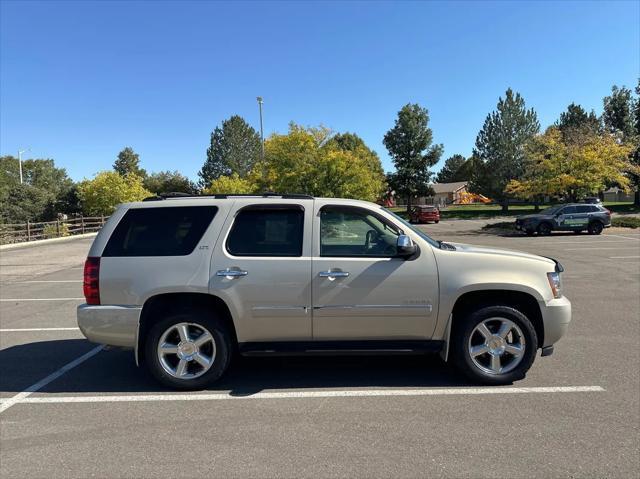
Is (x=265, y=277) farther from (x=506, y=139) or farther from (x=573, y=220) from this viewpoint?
(x=506, y=139)

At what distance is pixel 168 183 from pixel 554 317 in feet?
281

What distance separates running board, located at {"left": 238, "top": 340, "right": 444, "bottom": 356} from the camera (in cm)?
454

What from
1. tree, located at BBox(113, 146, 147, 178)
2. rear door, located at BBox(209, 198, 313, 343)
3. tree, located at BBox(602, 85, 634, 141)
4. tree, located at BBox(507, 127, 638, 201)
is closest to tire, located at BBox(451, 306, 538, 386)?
rear door, located at BBox(209, 198, 313, 343)

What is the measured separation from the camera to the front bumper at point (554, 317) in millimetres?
4559

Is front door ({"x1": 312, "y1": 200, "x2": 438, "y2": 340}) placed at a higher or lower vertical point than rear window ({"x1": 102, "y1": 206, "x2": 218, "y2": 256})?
lower

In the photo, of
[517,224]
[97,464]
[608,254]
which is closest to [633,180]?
[517,224]

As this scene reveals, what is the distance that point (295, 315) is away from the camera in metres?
4.46

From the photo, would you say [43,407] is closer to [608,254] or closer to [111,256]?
[111,256]

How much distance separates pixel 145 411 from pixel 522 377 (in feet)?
11.4

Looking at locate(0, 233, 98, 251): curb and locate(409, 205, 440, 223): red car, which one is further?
locate(409, 205, 440, 223): red car

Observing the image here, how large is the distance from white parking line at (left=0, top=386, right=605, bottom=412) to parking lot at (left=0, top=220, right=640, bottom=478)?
19mm

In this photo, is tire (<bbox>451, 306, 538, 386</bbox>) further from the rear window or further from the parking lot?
the rear window

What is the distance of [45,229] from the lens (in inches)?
1169

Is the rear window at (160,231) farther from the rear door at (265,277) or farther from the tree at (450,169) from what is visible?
the tree at (450,169)
